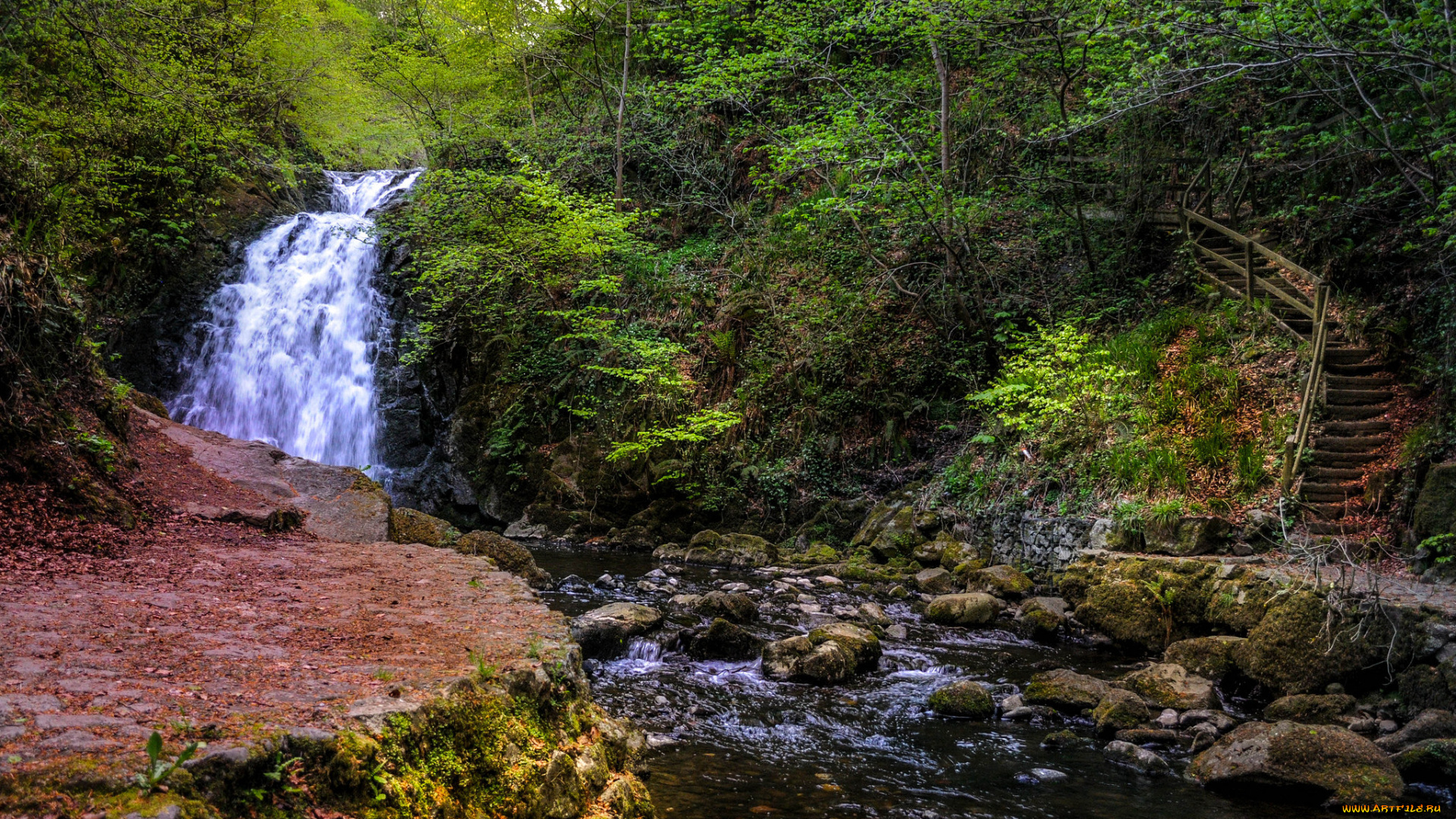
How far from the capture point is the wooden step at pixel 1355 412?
882cm

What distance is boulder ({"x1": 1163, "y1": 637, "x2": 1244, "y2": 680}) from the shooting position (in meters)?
6.78

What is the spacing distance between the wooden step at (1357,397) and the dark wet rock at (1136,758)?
6.19 m

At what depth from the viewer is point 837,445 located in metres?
13.4

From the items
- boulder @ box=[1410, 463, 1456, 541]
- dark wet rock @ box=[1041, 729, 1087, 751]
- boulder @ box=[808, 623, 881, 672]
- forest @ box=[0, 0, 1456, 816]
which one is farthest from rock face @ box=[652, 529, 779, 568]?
boulder @ box=[1410, 463, 1456, 541]

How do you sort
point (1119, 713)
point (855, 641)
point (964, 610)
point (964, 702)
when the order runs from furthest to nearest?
point (964, 610)
point (855, 641)
point (964, 702)
point (1119, 713)

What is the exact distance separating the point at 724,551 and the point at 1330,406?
8.44 m

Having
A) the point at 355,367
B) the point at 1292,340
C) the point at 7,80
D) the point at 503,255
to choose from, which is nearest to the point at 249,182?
the point at 355,367

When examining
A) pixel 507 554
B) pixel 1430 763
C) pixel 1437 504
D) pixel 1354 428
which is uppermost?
pixel 1354 428

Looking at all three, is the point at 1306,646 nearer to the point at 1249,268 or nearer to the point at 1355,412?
the point at 1355,412

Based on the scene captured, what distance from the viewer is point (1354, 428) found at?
867 centimetres

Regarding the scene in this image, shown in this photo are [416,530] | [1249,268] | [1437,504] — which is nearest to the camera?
[1437,504]

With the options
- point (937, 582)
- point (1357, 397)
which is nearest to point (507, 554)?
point (937, 582)

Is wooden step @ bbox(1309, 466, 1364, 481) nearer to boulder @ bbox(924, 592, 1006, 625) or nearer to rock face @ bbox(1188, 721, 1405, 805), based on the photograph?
boulder @ bbox(924, 592, 1006, 625)

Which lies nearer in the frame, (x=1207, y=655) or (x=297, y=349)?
(x=1207, y=655)
